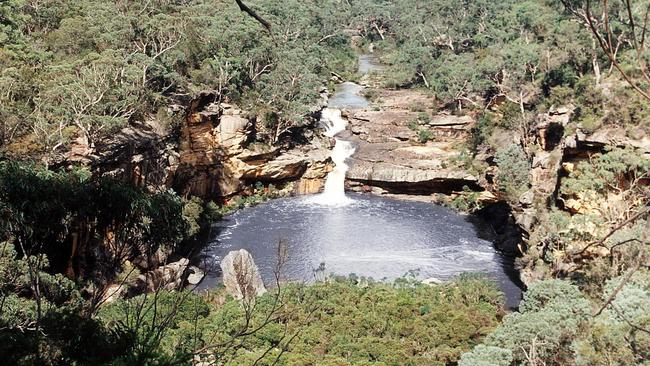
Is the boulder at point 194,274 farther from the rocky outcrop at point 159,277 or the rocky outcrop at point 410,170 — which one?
the rocky outcrop at point 410,170

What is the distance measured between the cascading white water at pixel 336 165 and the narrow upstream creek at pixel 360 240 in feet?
0.28

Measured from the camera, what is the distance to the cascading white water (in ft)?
95.2

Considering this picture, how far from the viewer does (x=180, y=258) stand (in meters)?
20.6

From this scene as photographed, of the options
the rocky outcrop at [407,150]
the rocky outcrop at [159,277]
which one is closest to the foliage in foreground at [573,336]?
the rocky outcrop at [159,277]

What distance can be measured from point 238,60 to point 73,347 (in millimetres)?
24285

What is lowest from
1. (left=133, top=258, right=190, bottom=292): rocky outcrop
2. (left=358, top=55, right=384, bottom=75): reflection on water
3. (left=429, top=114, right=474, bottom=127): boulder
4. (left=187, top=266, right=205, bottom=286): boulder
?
(left=187, top=266, right=205, bottom=286): boulder

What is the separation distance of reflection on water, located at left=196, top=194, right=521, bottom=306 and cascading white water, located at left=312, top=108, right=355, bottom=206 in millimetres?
1182

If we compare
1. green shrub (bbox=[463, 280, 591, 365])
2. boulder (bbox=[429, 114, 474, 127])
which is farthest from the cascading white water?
green shrub (bbox=[463, 280, 591, 365])

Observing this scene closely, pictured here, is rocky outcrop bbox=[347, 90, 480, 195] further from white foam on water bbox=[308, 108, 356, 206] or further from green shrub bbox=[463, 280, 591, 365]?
green shrub bbox=[463, 280, 591, 365]

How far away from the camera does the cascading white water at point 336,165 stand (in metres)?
29.0

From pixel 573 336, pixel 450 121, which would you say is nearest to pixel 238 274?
pixel 573 336

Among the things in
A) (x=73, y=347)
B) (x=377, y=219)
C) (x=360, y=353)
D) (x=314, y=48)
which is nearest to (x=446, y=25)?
(x=314, y=48)

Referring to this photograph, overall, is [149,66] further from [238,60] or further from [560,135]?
[560,135]

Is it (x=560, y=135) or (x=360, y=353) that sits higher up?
(x=560, y=135)
